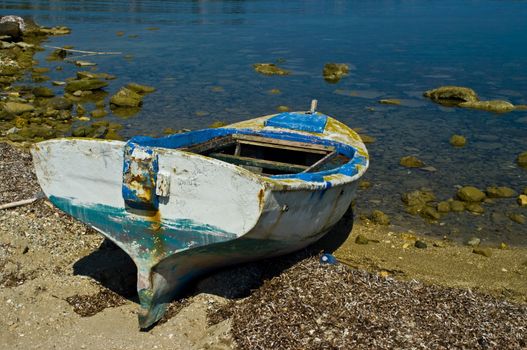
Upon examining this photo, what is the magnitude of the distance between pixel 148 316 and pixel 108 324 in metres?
0.48

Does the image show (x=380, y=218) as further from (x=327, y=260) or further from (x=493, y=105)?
(x=493, y=105)


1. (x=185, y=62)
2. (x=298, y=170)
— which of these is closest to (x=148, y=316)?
(x=298, y=170)

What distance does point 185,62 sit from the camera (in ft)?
96.4

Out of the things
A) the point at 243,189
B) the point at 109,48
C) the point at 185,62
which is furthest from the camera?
the point at 109,48

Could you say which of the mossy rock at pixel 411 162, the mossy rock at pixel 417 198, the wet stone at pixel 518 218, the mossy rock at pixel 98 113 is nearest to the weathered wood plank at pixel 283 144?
the mossy rock at pixel 417 198

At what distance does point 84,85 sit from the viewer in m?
22.0

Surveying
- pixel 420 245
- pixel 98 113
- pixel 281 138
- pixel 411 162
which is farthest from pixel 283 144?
pixel 98 113

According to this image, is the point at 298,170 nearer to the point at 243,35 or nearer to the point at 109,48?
the point at 109,48

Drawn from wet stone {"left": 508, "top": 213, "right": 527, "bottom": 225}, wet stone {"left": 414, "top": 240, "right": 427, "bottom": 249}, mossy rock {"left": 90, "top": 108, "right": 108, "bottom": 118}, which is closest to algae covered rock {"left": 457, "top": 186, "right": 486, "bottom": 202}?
wet stone {"left": 508, "top": 213, "right": 527, "bottom": 225}

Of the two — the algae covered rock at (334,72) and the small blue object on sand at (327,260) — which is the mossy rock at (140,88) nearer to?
the algae covered rock at (334,72)

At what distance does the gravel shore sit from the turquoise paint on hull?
849 millimetres

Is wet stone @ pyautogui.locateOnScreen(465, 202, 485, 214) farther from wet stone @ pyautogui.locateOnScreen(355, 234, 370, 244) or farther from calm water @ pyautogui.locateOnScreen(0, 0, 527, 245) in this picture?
wet stone @ pyautogui.locateOnScreen(355, 234, 370, 244)

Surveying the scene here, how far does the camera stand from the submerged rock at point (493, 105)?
19.5 meters

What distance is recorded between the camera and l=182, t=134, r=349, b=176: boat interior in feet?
27.6
